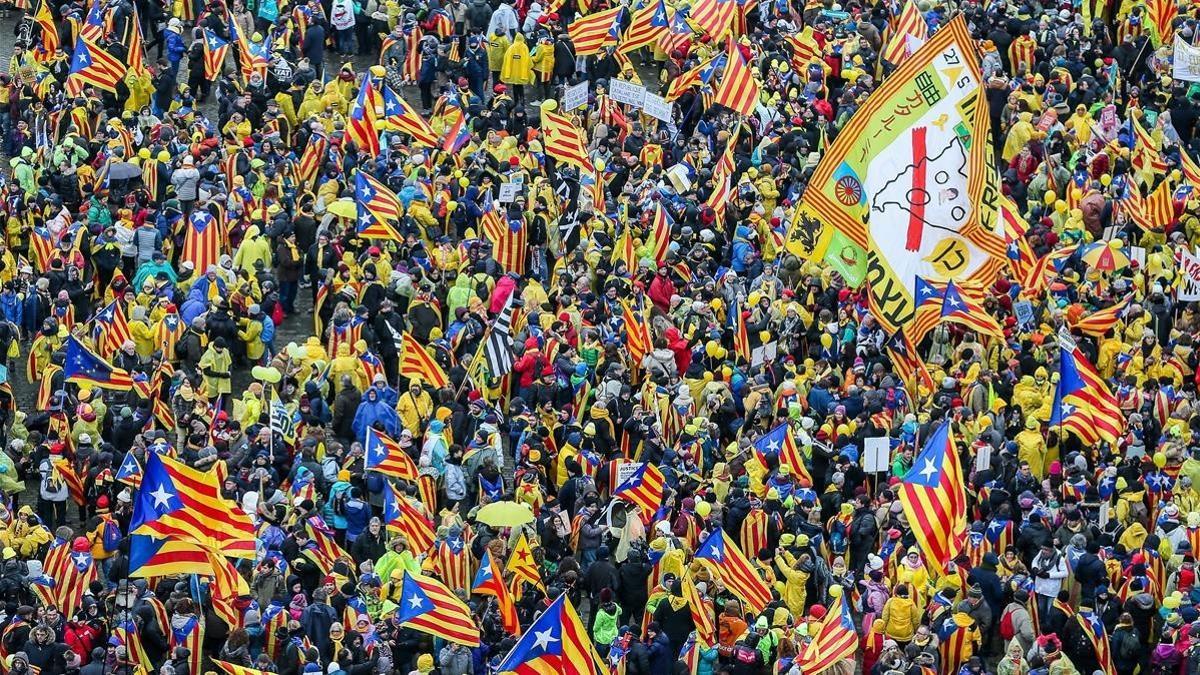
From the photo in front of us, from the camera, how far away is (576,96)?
162ft

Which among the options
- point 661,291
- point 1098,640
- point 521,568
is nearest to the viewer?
point 1098,640

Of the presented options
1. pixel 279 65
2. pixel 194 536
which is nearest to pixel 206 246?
pixel 279 65

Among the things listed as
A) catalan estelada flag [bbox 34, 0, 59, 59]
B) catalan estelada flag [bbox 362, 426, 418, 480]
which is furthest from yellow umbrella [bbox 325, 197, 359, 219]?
catalan estelada flag [bbox 34, 0, 59, 59]

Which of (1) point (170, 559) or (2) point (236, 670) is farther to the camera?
(1) point (170, 559)

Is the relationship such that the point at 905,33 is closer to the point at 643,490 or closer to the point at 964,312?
the point at 964,312

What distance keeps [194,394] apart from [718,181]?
954cm

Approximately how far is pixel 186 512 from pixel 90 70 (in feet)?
50.1

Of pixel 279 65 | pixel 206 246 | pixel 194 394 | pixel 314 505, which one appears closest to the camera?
pixel 314 505

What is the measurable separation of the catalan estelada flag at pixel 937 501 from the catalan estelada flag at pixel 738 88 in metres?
13.1

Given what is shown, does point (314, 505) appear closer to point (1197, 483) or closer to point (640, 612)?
point (640, 612)

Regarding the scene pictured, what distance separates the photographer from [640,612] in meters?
37.4

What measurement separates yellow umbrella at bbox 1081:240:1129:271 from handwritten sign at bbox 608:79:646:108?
7.55 meters

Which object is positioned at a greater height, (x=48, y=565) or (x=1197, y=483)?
(x=1197, y=483)

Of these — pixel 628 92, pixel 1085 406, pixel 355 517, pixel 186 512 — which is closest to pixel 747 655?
pixel 355 517
